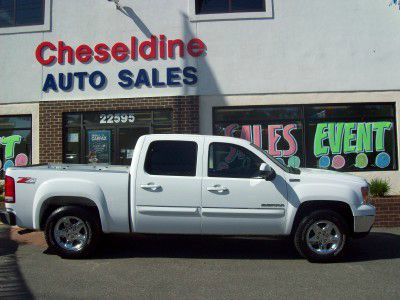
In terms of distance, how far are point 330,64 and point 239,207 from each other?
19.8 ft

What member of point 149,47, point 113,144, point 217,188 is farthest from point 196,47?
point 217,188

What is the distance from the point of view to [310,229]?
643 centimetres

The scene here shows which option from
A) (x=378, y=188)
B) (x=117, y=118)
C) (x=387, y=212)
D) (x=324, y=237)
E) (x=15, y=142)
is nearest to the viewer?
(x=324, y=237)

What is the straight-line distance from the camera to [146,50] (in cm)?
1131

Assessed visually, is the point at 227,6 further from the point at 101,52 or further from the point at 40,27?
the point at 40,27

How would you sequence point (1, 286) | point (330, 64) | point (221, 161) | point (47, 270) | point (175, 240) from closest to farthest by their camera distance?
1. point (1, 286)
2. point (47, 270)
3. point (221, 161)
4. point (175, 240)
5. point (330, 64)

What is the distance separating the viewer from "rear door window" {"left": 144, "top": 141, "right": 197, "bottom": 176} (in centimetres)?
657

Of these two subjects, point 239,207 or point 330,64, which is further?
point 330,64

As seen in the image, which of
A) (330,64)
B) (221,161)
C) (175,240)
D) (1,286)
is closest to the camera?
(1,286)

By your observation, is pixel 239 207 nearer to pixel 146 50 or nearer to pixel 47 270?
pixel 47 270

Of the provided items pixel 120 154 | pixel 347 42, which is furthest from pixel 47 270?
pixel 347 42

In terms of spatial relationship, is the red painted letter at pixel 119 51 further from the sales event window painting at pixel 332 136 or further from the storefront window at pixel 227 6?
the sales event window painting at pixel 332 136

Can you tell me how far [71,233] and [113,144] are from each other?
4901mm

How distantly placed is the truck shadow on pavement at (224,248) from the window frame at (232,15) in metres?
5.73
